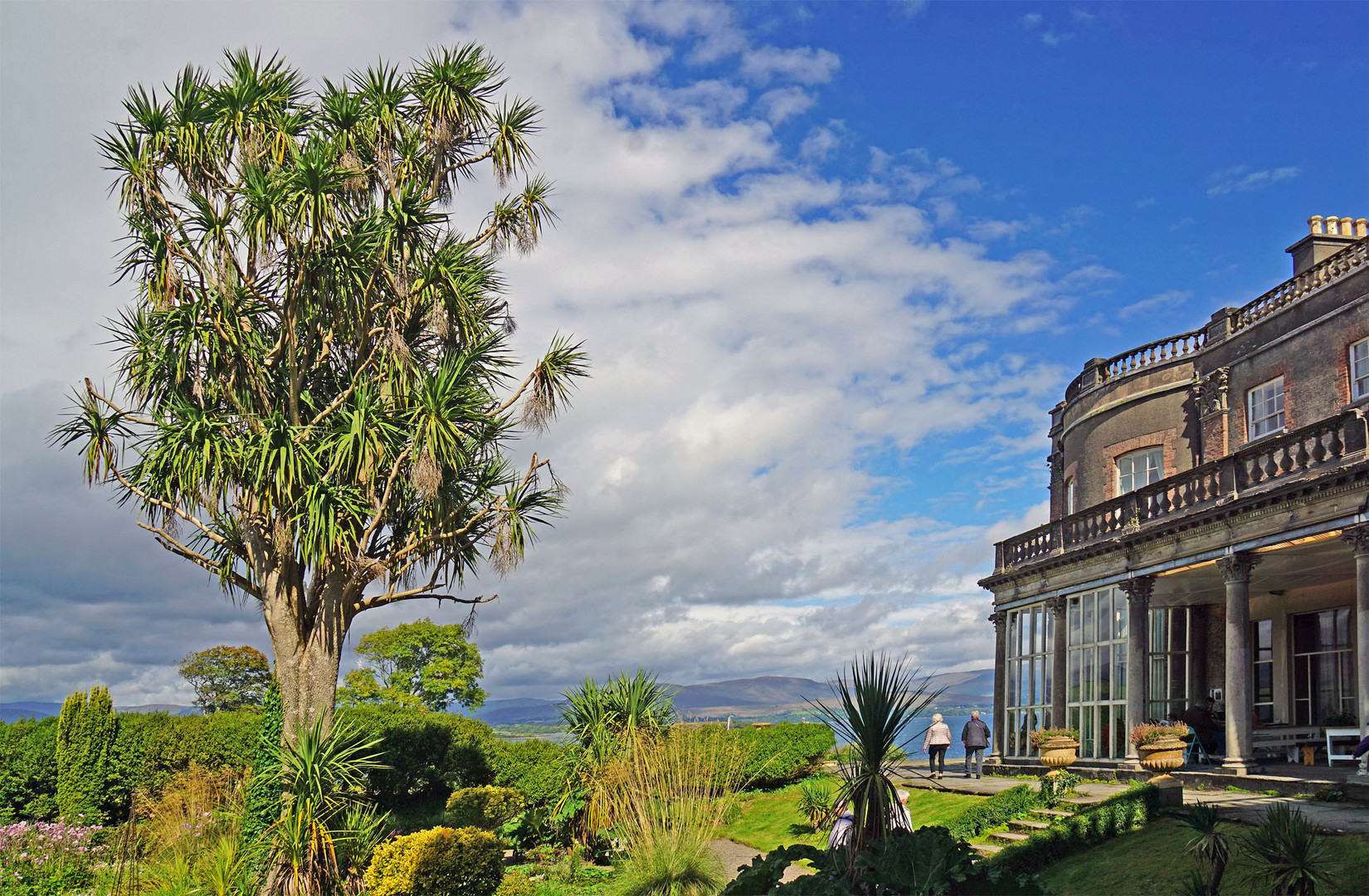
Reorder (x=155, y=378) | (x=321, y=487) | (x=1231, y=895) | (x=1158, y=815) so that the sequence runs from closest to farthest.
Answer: (x=1231, y=895)
(x=1158, y=815)
(x=321, y=487)
(x=155, y=378)

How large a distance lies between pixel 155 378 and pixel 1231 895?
52.4 feet

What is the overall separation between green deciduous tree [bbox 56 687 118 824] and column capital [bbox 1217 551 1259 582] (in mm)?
19511

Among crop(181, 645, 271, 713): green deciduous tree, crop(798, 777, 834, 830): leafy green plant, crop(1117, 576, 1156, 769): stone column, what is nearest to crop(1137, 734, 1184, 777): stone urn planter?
crop(1117, 576, 1156, 769): stone column

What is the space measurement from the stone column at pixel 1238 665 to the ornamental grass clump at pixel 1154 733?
101cm

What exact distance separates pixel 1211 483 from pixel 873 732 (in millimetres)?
11638

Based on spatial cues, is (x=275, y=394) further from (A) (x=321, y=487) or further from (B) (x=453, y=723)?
(B) (x=453, y=723)

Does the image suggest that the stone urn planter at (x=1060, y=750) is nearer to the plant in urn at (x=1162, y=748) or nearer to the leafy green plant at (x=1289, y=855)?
the plant in urn at (x=1162, y=748)

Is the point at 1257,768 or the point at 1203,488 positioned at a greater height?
the point at 1203,488

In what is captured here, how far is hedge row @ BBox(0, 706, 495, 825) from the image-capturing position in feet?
60.0

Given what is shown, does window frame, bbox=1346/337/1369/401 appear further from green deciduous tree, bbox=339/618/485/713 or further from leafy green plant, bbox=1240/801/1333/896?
green deciduous tree, bbox=339/618/485/713

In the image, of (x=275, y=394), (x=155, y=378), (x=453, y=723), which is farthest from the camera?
(x=453, y=723)

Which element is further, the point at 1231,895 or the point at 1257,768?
the point at 1257,768

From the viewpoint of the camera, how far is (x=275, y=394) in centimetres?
1714

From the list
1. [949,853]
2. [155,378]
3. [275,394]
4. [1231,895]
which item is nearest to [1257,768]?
[1231,895]
